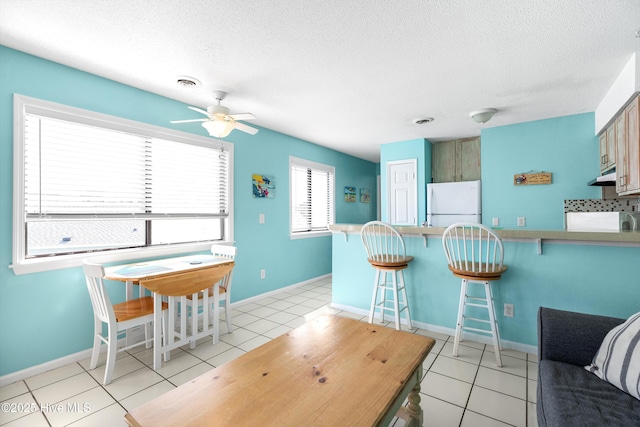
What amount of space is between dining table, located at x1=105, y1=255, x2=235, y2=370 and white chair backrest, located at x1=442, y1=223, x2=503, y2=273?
1.97 metres

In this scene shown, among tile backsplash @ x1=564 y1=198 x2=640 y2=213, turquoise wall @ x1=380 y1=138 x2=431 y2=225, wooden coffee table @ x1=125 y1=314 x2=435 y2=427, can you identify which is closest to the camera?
wooden coffee table @ x1=125 y1=314 x2=435 y2=427

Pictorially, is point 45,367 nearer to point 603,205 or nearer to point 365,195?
point 365,195

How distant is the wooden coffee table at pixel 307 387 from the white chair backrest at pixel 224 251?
63.1 inches

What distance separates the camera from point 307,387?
1139 millimetres

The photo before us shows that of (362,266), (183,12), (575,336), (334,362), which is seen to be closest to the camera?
(334,362)

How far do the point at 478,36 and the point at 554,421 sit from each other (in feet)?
6.99

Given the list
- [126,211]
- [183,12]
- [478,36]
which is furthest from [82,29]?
[478,36]

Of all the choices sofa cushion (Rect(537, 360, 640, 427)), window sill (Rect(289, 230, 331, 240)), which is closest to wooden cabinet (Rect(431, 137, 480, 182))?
window sill (Rect(289, 230, 331, 240))

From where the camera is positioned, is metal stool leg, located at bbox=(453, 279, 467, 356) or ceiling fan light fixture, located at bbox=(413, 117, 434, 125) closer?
metal stool leg, located at bbox=(453, 279, 467, 356)

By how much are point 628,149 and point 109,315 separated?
422 centimetres

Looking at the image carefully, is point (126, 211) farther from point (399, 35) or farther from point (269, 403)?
point (399, 35)

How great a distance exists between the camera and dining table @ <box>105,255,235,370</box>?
2.20 m

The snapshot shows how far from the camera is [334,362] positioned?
4.37 feet

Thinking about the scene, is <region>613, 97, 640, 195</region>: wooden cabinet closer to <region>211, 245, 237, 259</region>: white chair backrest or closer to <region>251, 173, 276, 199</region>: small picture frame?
<region>211, 245, 237, 259</region>: white chair backrest
